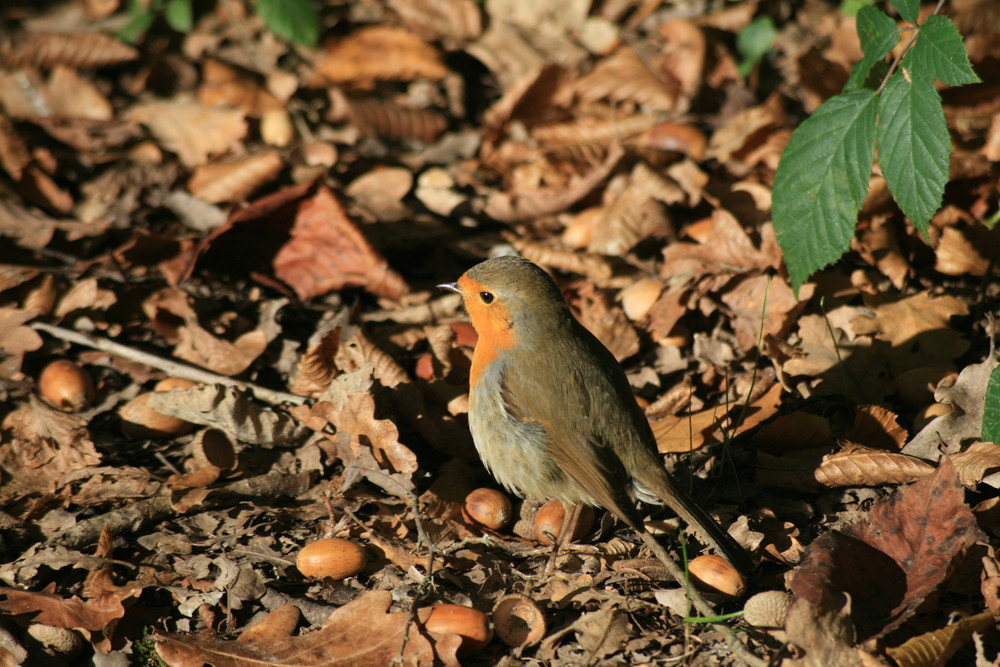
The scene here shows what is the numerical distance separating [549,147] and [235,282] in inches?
87.0

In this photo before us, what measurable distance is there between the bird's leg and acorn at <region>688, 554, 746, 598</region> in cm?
49

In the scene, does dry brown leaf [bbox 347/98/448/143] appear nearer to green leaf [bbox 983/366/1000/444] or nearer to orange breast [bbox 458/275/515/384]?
orange breast [bbox 458/275/515/384]

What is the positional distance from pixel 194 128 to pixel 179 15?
1.33 m

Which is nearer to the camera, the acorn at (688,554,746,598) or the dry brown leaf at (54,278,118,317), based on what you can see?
the acorn at (688,554,746,598)

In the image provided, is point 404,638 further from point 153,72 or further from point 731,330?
point 153,72

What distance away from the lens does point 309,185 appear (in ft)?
14.8

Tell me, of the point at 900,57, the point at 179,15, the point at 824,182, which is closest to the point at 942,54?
the point at 900,57

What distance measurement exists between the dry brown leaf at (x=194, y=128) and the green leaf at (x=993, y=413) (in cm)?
439

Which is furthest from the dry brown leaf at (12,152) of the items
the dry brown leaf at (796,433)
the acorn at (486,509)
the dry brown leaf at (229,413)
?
the dry brown leaf at (796,433)

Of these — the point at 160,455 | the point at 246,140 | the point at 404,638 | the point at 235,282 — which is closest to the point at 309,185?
the point at 235,282

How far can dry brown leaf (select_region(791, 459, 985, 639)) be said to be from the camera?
2.59 m

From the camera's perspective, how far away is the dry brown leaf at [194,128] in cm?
545

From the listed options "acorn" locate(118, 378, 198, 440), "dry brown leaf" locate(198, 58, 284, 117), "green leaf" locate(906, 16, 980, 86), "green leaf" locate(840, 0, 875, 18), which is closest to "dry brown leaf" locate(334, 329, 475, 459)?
"acorn" locate(118, 378, 198, 440)

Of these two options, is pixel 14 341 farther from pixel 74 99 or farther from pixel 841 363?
pixel 841 363
